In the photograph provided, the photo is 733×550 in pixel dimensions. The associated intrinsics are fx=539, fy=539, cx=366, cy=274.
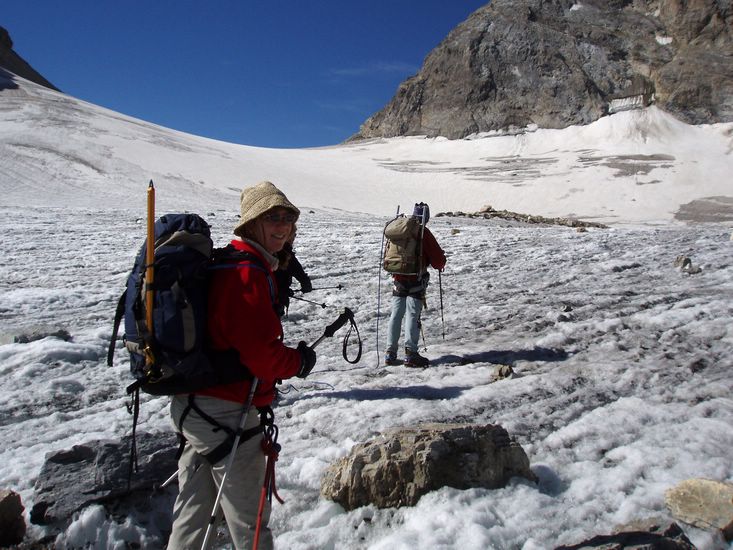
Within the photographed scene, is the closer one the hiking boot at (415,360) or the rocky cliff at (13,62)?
the hiking boot at (415,360)

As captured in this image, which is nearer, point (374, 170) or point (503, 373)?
point (503, 373)

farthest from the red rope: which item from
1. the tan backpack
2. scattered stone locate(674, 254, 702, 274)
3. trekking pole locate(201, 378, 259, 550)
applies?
scattered stone locate(674, 254, 702, 274)

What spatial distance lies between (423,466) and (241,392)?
1336 millimetres

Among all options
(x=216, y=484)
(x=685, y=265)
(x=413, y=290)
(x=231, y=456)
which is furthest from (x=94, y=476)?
(x=685, y=265)

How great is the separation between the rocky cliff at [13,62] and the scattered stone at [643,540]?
95.7 metres

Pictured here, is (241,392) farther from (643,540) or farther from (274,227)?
(643,540)

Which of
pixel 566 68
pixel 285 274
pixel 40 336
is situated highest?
pixel 566 68

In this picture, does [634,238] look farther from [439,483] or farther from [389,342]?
[439,483]

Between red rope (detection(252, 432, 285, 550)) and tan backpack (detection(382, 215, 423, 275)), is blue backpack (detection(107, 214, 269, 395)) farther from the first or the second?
tan backpack (detection(382, 215, 423, 275))

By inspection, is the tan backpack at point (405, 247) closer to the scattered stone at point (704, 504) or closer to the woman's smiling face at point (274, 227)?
the woman's smiling face at point (274, 227)

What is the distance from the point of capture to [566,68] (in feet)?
259

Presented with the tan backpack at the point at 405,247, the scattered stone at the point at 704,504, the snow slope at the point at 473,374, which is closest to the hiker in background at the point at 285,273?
the snow slope at the point at 473,374

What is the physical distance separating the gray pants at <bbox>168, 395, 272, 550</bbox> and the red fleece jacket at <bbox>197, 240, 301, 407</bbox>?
323 millimetres

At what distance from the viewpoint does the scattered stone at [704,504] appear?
291 centimetres
